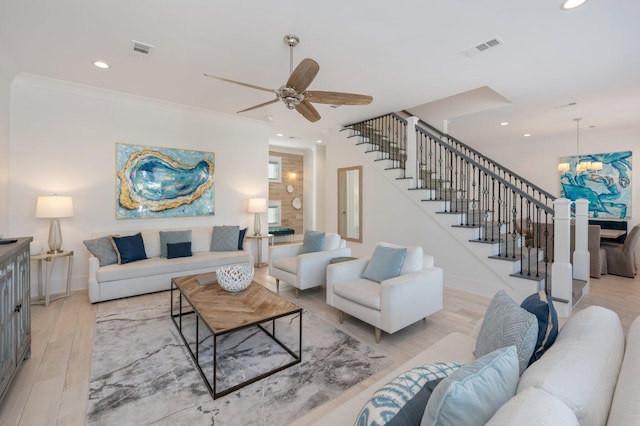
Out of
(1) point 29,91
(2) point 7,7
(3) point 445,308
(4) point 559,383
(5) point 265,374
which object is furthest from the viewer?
(1) point 29,91

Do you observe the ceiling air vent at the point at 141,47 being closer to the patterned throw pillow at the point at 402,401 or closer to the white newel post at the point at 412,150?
the patterned throw pillow at the point at 402,401

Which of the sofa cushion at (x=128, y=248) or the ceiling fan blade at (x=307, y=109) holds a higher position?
the ceiling fan blade at (x=307, y=109)

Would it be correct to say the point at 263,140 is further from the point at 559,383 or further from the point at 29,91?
the point at 559,383

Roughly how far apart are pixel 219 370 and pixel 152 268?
231 centimetres

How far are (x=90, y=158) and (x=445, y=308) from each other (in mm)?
5325

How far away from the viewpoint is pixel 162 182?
484 centimetres

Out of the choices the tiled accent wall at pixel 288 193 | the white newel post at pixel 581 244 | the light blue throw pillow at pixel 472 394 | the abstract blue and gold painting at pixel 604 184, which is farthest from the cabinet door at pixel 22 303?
the abstract blue and gold painting at pixel 604 184

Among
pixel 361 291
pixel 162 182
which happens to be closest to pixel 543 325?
pixel 361 291

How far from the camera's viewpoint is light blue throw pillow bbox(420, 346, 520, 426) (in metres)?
0.78

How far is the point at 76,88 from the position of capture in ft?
13.3

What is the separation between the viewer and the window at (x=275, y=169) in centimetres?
854

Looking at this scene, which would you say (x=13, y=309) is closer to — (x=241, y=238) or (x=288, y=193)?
(x=241, y=238)

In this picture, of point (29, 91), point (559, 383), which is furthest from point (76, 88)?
point (559, 383)

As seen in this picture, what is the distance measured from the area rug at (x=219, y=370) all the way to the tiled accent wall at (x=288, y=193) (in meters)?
5.80
